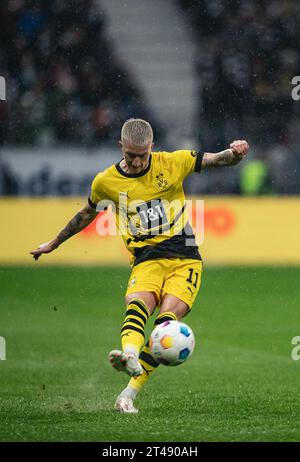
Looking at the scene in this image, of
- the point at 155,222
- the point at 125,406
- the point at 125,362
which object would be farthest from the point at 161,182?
the point at 125,406

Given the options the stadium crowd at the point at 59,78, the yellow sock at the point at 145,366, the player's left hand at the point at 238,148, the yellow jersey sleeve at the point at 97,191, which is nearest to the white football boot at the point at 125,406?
the yellow sock at the point at 145,366

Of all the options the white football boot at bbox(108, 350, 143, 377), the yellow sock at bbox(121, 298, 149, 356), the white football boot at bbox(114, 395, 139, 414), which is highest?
the yellow sock at bbox(121, 298, 149, 356)

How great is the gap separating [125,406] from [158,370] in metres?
2.85

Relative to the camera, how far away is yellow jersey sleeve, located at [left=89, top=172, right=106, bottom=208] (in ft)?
23.2

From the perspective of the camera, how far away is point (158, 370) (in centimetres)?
952

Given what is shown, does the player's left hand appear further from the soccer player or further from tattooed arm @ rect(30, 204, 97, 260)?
tattooed arm @ rect(30, 204, 97, 260)

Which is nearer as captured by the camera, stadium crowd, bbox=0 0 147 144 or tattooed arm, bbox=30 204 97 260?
tattooed arm, bbox=30 204 97 260

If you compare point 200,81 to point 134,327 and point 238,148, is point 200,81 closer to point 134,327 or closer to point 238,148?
point 238,148

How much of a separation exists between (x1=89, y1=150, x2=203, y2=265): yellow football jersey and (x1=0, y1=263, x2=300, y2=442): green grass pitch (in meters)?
1.13

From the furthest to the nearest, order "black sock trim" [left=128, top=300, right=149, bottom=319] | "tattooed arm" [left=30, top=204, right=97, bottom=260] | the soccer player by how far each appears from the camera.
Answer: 1. "tattooed arm" [left=30, top=204, right=97, bottom=260]
2. the soccer player
3. "black sock trim" [left=128, top=300, right=149, bottom=319]

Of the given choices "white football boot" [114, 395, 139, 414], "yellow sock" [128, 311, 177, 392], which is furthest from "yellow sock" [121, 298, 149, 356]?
"white football boot" [114, 395, 139, 414]

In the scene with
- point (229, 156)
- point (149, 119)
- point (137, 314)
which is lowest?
point (137, 314)

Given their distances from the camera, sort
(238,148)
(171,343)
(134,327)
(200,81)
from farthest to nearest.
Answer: (200,81)
(238,148)
(134,327)
(171,343)

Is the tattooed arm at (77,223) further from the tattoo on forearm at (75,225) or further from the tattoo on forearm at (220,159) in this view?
the tattoo on forearm at (220,159)
